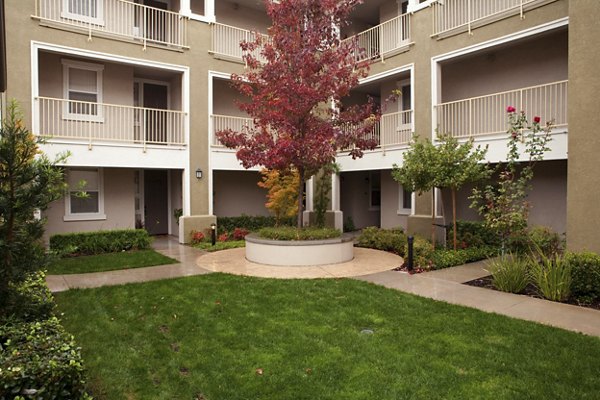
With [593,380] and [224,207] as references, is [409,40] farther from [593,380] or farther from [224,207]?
[593,380]

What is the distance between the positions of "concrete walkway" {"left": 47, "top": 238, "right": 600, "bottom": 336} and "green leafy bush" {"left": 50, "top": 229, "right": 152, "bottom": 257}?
4.47ft

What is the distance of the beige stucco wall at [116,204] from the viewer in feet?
46.8

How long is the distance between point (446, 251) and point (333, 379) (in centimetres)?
724

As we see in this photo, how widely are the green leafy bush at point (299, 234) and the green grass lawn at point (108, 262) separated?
2581 millimetres

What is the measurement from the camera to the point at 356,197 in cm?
1933

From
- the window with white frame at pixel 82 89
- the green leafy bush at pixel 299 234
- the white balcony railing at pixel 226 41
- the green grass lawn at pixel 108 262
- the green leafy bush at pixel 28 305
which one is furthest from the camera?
the white balcony railing at pixel 226 41

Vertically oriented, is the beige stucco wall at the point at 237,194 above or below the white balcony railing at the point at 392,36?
below

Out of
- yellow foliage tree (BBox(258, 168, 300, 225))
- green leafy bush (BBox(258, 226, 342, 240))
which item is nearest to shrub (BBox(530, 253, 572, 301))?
green leafy bush (BBox(258, 226, 342, 240))

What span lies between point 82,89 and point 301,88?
8.24 meters

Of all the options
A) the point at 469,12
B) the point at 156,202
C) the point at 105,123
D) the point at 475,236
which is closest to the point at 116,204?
the point at 156,202

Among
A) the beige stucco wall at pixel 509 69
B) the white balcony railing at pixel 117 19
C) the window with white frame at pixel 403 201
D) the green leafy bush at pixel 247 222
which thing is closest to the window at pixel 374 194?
the window with white frame at pixel 403 201

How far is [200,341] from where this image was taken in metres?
5.38

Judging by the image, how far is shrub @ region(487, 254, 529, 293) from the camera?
24.9 ft

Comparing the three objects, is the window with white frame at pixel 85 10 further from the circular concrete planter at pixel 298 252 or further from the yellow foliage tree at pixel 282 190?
the circular concrete planter at pixel 298 252
